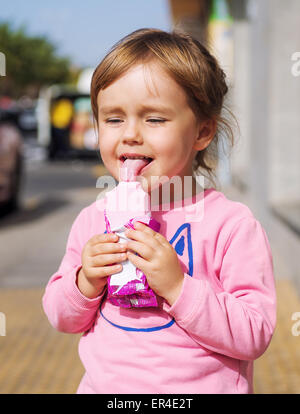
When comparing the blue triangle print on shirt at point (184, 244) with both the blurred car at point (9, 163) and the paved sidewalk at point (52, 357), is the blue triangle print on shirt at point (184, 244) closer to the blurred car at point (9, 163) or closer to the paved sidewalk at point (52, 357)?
the paved sidewalk at point (52, 357)

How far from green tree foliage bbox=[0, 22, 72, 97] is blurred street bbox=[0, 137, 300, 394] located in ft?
132

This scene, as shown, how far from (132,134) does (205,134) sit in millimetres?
280

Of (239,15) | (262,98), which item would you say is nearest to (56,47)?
(239,15)

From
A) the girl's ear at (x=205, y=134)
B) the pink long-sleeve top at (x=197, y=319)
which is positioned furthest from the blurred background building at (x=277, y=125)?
the pink long-sleeve top at (x=197, y=319)

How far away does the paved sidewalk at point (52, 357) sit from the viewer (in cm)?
376

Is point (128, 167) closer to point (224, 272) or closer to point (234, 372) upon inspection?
point (224, 272)

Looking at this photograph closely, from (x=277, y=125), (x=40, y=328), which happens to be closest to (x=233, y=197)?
(x=277, y=125)

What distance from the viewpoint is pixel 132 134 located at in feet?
5.41

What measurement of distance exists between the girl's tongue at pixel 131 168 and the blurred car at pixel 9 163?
8276mm

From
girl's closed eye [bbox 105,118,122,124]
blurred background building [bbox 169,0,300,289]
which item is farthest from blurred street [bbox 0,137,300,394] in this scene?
girl's closed eye [bbox 105,118,122,124]

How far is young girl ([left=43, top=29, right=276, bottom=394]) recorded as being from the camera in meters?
1.60

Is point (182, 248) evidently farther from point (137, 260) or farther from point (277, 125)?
point (277, 125)

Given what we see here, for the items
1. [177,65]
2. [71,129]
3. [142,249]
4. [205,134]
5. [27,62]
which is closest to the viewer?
[142,249]

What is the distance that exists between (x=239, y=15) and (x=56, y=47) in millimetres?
58765
